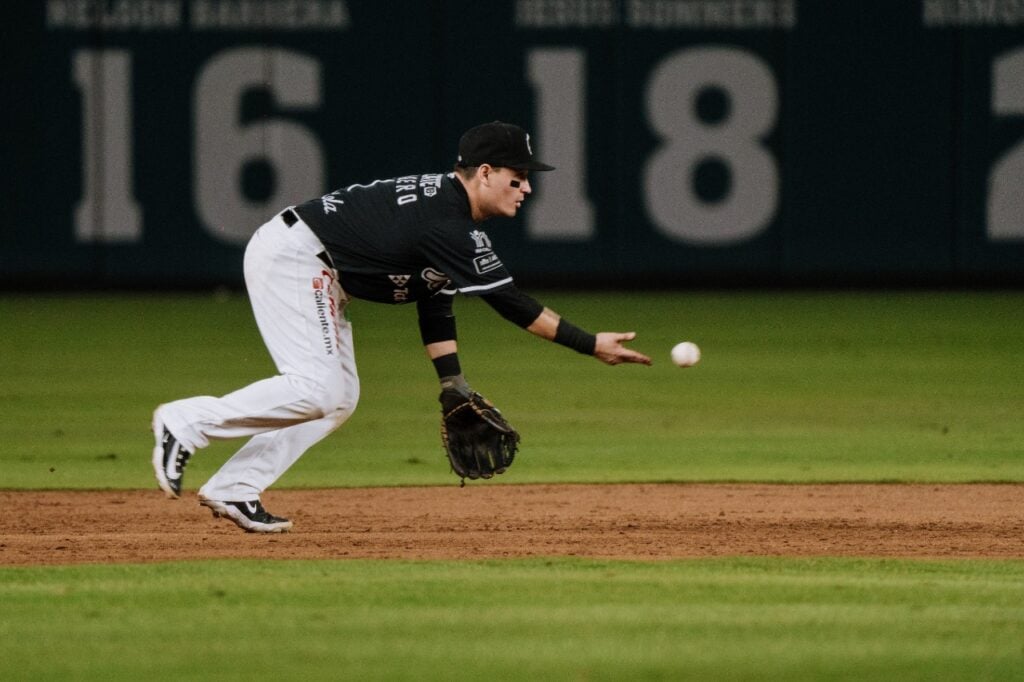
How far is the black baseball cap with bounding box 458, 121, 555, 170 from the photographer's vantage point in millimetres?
7215

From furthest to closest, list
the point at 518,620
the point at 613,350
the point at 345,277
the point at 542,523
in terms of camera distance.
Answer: the point at 542,523 < the point at 345,277 < the point at 613,350 < the point at 518,620

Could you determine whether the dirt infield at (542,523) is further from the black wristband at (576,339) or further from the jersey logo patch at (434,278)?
the jersey logo patch at (434,278)

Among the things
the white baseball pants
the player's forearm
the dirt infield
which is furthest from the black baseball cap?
the dirt infield

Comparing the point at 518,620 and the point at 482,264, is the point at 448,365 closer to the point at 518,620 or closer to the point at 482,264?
the point at 482,264

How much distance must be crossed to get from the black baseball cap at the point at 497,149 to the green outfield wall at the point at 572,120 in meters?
13.9

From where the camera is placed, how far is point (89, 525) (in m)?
8.17

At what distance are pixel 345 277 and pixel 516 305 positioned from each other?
766 millimetres

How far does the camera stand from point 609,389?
45.9ft

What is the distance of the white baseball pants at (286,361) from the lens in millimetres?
7184

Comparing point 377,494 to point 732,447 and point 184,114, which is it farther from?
point 184,114

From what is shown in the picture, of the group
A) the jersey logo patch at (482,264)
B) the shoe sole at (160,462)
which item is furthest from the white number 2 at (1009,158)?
the shoe sole at (160,462)

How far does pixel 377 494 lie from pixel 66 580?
290 cm

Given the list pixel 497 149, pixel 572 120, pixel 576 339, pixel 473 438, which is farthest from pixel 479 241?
pixel 572 120

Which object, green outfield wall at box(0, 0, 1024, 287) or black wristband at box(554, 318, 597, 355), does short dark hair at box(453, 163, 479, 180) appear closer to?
black wristband at box(554, 318, 597, 355)
